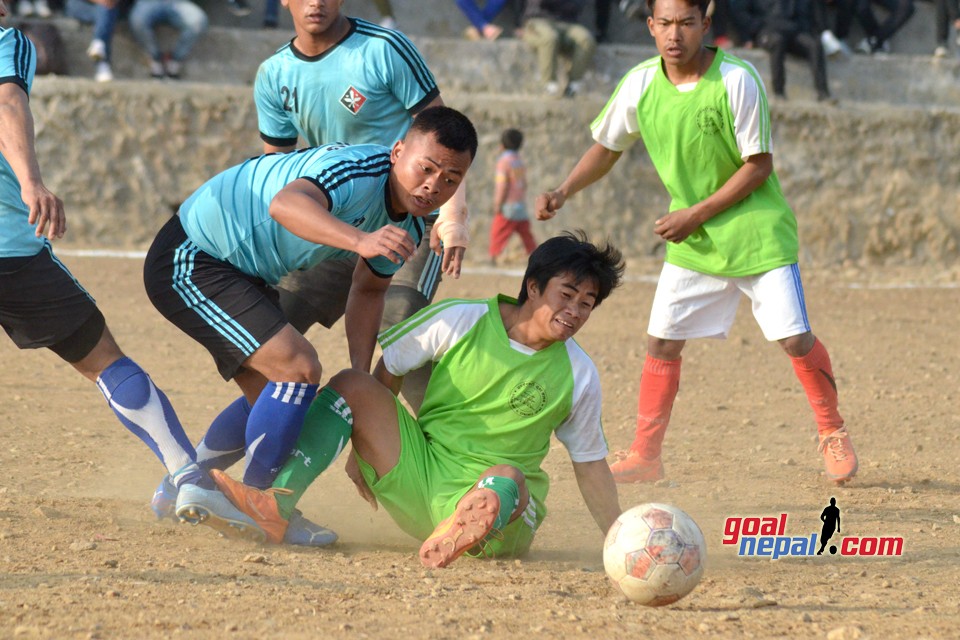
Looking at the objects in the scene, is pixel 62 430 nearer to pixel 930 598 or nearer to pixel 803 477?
pixel 803 477

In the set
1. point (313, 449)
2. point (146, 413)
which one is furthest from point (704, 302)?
point (146, 413)

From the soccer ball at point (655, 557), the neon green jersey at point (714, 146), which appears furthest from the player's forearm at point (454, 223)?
the soccer ball at point (655, 557)

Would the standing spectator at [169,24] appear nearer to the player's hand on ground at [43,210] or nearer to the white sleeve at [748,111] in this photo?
the white sleeve at [748,111]

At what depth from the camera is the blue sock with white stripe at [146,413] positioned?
473 cm

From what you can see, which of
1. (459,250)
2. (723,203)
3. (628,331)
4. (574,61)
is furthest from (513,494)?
(574,61)

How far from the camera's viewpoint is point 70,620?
3545 millimetres

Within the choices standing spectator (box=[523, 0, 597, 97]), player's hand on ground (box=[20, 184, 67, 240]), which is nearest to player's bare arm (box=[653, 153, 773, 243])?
player's hand on ground (box=[20, 184, 67, 240])

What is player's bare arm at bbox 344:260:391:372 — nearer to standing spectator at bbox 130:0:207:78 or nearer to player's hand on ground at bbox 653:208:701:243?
player's hand on ground at bbox 653:208:701:243

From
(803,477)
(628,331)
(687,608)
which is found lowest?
(628,331)

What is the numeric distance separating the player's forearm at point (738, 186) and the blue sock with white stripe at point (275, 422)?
2.11 m

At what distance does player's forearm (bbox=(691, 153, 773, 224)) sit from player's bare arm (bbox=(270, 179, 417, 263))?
2.00 metres

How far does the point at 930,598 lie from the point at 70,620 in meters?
2.73

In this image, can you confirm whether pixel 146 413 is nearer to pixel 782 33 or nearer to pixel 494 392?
pixel 494 392

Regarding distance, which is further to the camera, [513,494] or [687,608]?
[513,494]
